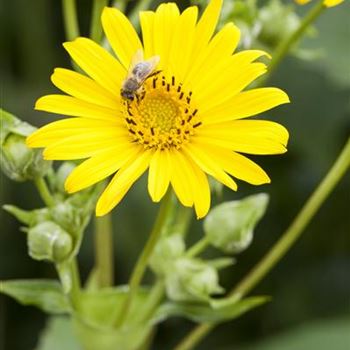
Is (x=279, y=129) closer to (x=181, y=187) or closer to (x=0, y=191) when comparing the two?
(x=181, y=187)

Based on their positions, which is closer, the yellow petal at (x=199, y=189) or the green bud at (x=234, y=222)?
the yellow petal at (x=199, y=189)

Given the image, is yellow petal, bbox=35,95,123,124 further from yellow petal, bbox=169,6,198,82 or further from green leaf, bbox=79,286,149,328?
green leaf, bbox=79,286,149,328

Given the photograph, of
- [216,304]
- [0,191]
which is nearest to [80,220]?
[216,304]

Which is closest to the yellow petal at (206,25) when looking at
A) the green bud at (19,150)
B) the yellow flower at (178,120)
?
the yellow flower at (178,120)

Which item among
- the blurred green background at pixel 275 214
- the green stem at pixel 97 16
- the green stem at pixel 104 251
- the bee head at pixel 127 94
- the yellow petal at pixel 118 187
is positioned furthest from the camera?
the blurred green background at pixel 275 214

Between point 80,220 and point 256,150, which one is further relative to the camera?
point 80,220

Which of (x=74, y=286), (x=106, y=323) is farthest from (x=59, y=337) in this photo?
(x=74, y=286)

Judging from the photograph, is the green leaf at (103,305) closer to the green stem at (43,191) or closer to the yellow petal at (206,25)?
the green stem at (43,191)
